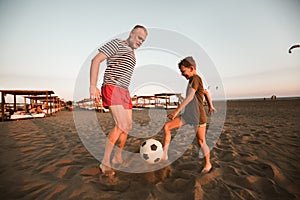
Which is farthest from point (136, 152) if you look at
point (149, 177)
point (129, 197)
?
point (129, 197)

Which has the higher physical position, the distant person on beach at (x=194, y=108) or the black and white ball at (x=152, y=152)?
the distant person on beach at (x=194, y=108)

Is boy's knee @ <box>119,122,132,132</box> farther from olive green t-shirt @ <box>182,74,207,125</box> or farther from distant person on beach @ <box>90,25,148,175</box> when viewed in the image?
olive green t-shirt @ <box>182,74,207,125</box>

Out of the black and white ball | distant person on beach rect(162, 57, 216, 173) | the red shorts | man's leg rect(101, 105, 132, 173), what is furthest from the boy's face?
the black and white ball

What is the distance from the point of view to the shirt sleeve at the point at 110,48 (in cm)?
220

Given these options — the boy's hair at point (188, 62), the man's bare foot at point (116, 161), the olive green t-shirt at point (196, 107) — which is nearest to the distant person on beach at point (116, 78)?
the man's bare foot at point (116, 161)

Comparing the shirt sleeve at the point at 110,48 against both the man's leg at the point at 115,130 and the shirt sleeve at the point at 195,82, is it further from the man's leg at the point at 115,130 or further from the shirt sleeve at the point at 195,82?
the shirt sleeve at the point at 195,82

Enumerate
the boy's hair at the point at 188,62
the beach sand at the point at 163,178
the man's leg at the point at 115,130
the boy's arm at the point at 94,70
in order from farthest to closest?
the boy's hair at the point at 188,62, the man's leg at the point at 115,130, the boy's arm at the point at 94,70, the beach sand at the point at 163,178

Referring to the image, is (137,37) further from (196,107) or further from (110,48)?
(196,107)

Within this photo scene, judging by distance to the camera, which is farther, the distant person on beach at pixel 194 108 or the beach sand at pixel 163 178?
the distant person on beach at pixel 194 108

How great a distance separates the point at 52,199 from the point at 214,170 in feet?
7.14

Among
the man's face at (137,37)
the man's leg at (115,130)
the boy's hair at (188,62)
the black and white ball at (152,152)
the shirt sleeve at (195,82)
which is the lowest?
the black and white ball at (152,152)

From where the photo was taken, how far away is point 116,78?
227cm

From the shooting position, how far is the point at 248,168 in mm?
2396

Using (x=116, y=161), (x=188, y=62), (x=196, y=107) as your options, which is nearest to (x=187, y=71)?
(x=188, y=62)
